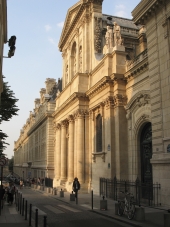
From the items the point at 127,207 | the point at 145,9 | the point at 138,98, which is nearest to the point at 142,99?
the point at 138,98

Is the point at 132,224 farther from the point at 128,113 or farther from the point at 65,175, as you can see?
the point at 65,175

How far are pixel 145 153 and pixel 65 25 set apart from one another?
76.8 ft

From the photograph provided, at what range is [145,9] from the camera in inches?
650

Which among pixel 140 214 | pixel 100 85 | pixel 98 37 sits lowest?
pixel 140 214

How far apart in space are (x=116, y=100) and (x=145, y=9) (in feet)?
28.5

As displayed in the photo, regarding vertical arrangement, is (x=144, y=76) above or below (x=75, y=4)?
below

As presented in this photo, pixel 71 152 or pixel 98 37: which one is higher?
pixel 98 37

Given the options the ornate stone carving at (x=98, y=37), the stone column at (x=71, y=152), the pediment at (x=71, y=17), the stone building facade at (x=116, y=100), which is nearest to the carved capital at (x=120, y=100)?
the stone building facade at (x=116, y=100)

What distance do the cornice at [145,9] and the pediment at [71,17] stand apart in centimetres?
1524

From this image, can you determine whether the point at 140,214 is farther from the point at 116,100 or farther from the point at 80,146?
the point at 80,146

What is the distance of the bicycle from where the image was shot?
A: 38.9ft

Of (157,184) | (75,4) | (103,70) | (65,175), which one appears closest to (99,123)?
(103,70)

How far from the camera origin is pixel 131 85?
22.5 m

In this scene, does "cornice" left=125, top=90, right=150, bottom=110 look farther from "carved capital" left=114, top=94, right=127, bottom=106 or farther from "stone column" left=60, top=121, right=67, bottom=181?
"stone column" left=60, top=121, right=67, bottom=181
